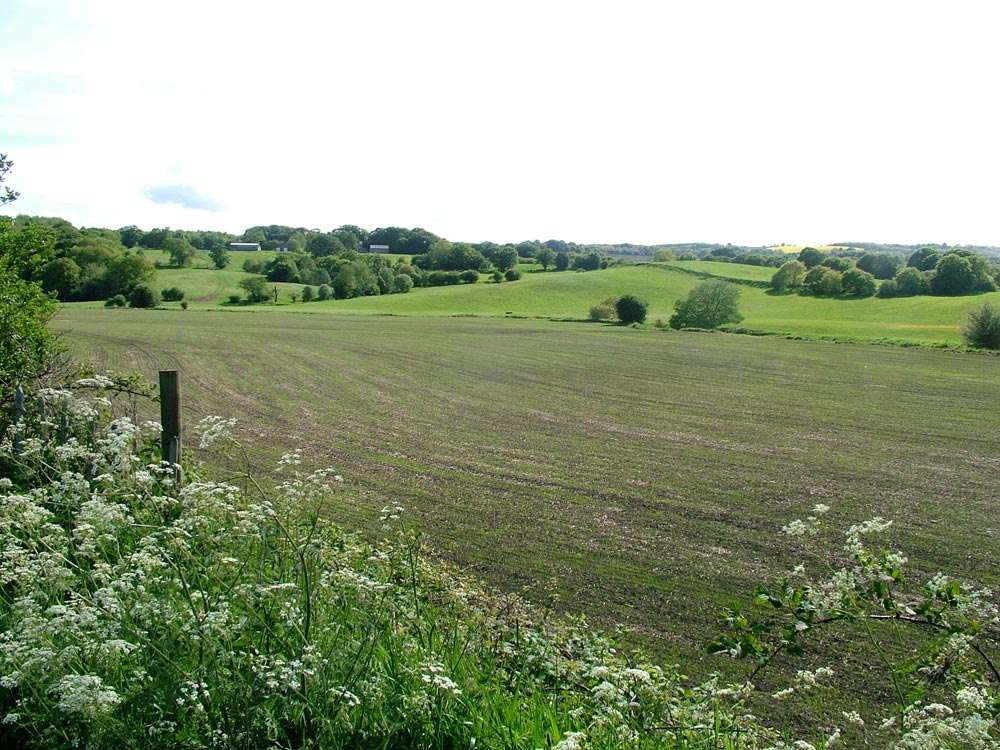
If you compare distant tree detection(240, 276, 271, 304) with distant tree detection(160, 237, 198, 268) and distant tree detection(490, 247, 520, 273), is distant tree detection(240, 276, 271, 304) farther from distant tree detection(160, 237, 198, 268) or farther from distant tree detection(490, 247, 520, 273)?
distant tree detection(490, 247, 520, 273)

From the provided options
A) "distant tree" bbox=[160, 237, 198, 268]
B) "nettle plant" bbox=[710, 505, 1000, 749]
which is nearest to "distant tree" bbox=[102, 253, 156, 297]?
"distant tree" bbox=[160, 237, 198, 268]

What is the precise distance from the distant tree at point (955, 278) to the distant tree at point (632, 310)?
4054 cm

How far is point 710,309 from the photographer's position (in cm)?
6812

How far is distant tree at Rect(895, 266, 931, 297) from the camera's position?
84688 mm

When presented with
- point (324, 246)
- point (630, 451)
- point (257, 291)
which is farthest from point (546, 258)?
point (630, 451)

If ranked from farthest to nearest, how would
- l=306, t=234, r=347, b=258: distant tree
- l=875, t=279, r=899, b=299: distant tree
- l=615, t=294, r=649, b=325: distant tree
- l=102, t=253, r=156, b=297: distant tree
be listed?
l=306, t=234, r=347, b=258: distant tree < l=102, t=253, r=156, b=297: distant tree < l=875, t=279, r=899, b=299: distant tree < l=615, t=294, r=649, b=325: distant tree

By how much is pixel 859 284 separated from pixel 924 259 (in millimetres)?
26429

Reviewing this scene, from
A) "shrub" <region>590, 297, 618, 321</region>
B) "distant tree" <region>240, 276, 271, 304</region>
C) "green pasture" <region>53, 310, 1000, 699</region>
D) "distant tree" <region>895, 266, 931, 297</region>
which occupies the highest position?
"distant tree" <region>895, 266, 931, 297</region>

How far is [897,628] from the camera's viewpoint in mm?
8281

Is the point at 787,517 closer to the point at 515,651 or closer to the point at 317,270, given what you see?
the point at 515,651

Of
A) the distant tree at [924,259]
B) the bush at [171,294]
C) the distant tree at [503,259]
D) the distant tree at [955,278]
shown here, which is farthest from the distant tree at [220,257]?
the distant tree at [924,259]

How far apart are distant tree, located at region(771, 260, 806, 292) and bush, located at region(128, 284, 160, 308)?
85615mm

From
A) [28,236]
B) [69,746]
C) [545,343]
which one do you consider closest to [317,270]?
[545,343]

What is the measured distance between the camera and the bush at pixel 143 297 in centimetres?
8275
